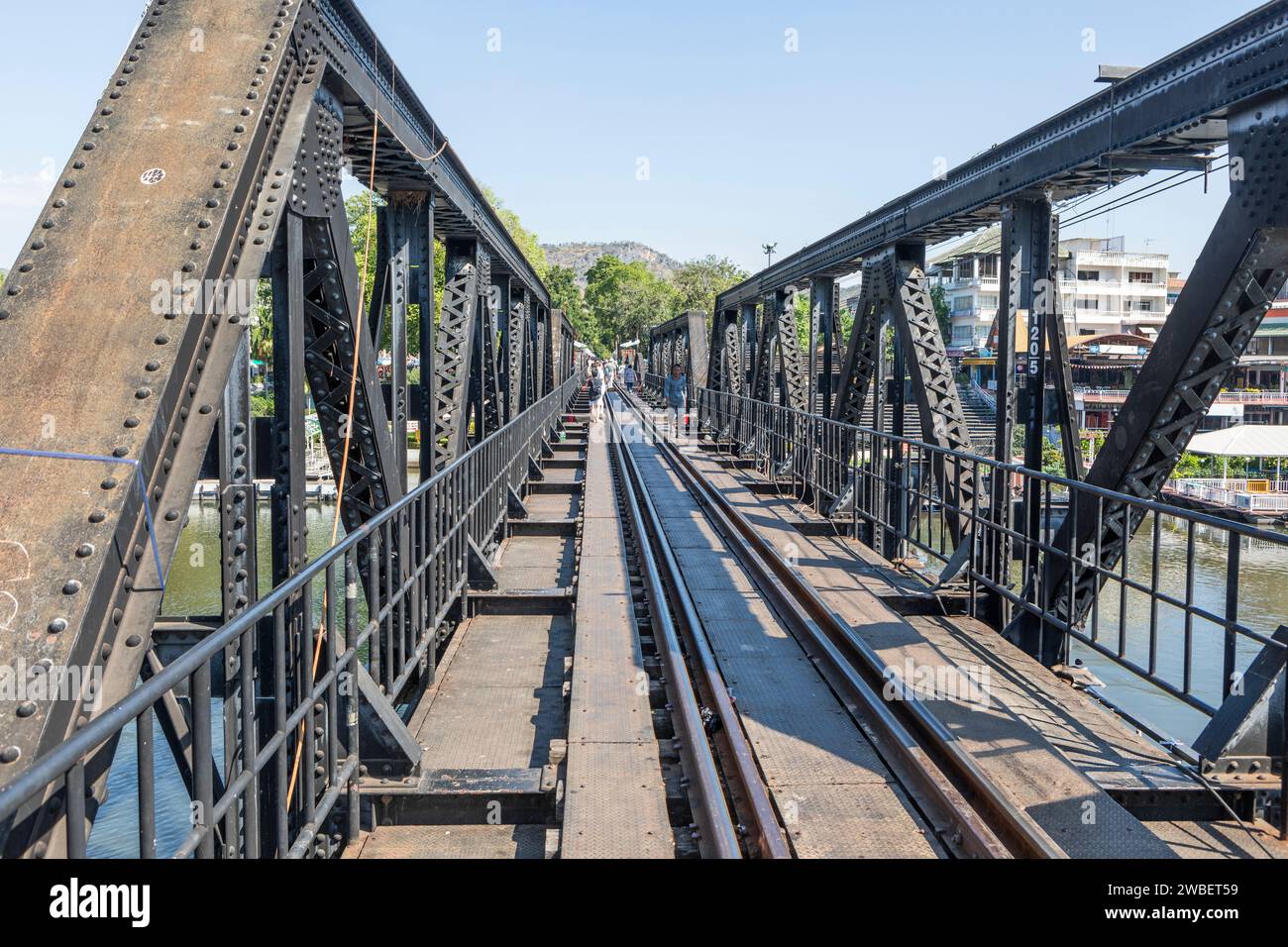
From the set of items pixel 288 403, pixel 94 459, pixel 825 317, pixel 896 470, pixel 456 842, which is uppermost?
pixel 825 317

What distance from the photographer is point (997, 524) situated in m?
8.24

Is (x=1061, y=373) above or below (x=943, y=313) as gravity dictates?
below

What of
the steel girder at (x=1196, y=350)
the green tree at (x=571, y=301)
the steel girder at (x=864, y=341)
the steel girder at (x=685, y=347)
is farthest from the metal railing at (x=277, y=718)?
the green tree at (x=571, y=301)

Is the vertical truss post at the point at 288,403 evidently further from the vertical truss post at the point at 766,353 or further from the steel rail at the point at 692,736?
the vertical truss post at the point at 766,353

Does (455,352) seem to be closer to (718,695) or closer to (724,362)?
(718,695)

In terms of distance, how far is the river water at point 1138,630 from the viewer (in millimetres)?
14789

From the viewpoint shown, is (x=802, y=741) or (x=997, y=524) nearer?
(x=802, y=741)

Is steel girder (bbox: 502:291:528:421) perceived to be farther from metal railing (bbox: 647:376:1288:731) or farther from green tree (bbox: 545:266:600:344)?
green tree (bbox: 545:266:600:344)

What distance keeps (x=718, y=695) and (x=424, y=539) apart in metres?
2.22

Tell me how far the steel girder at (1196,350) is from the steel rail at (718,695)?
234 cm

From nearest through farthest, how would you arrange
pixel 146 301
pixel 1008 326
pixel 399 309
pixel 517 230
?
1. pixel 146 301
2. pixel 399 309
3. pixel 1008 326
4. pixel 517 230

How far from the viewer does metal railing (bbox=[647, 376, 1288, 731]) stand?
556 centimetres

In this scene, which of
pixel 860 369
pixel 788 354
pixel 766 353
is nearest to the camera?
pixel 860 369

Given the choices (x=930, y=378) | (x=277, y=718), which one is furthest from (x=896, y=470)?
(x=277, y=718)
